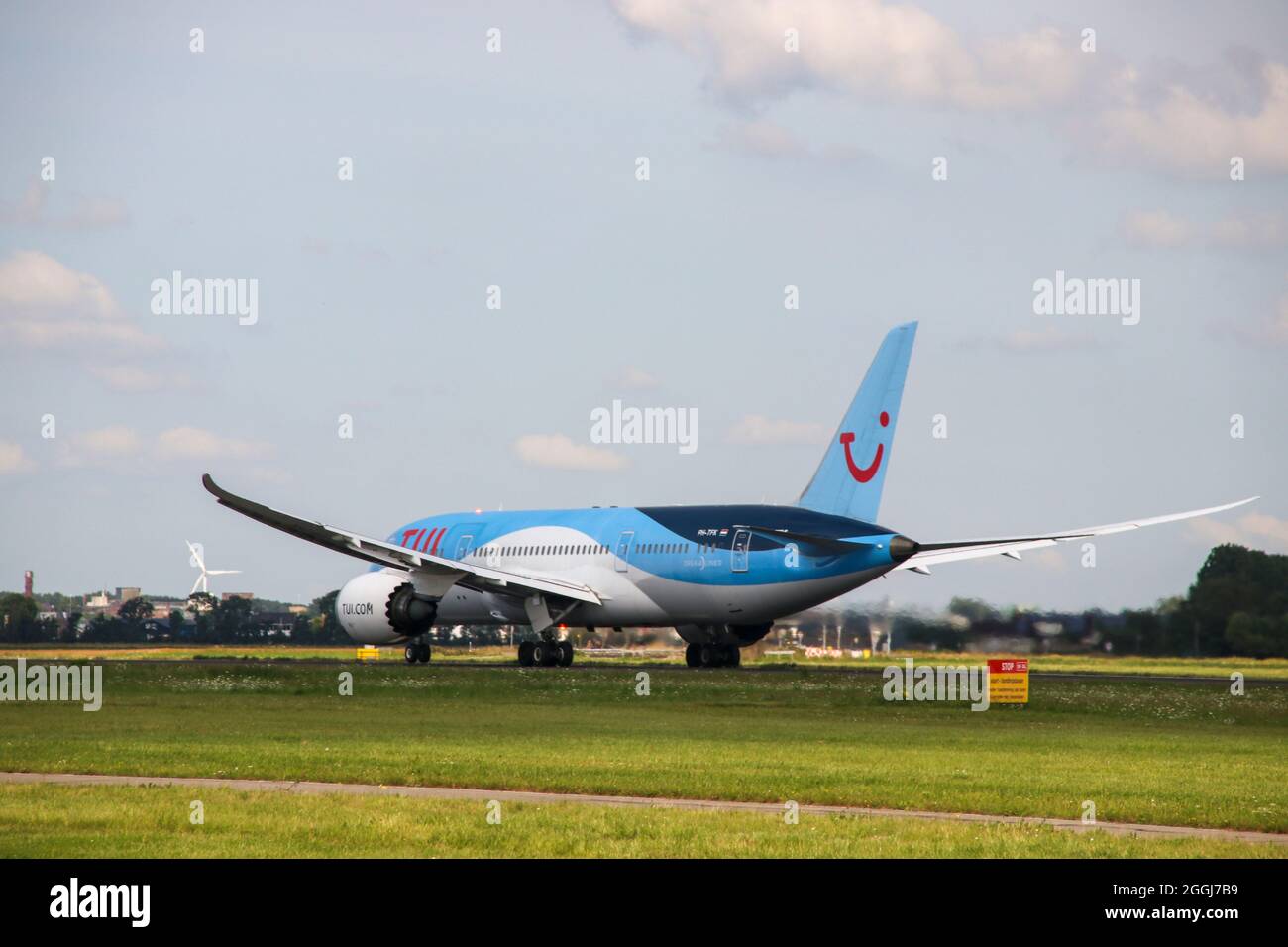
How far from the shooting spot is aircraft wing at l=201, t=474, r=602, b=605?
51.3 metres

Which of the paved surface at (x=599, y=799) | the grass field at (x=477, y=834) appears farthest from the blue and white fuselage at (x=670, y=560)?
the grass field at (x=477, y=834)

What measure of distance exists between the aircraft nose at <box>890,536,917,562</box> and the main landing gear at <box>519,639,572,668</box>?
45.9 feet

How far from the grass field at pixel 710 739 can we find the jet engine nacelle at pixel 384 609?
23.9 feet

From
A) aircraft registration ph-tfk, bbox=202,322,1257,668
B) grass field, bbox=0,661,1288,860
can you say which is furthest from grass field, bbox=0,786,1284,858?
aircraft registration ph-tfk, bbox=202,322,1257,668

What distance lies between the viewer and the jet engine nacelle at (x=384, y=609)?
5750 centimetres

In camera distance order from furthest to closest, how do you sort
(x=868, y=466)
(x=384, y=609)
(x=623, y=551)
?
(x=384, y=609) → (x=623, y=551) → (x=868, y=466)

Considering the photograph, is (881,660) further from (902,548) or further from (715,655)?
(902,548)

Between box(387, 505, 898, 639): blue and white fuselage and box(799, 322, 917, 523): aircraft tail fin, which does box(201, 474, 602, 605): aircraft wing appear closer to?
box(387, 505, 898, 639): blue and white fuselage

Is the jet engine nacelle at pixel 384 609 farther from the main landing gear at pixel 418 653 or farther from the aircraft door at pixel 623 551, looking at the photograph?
the aircraft door at pixel 623 551

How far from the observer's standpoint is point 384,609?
57.7 m

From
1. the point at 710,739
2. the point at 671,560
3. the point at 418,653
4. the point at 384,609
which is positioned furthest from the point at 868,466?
the point at 710,739

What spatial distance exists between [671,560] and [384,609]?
32.4 feet
